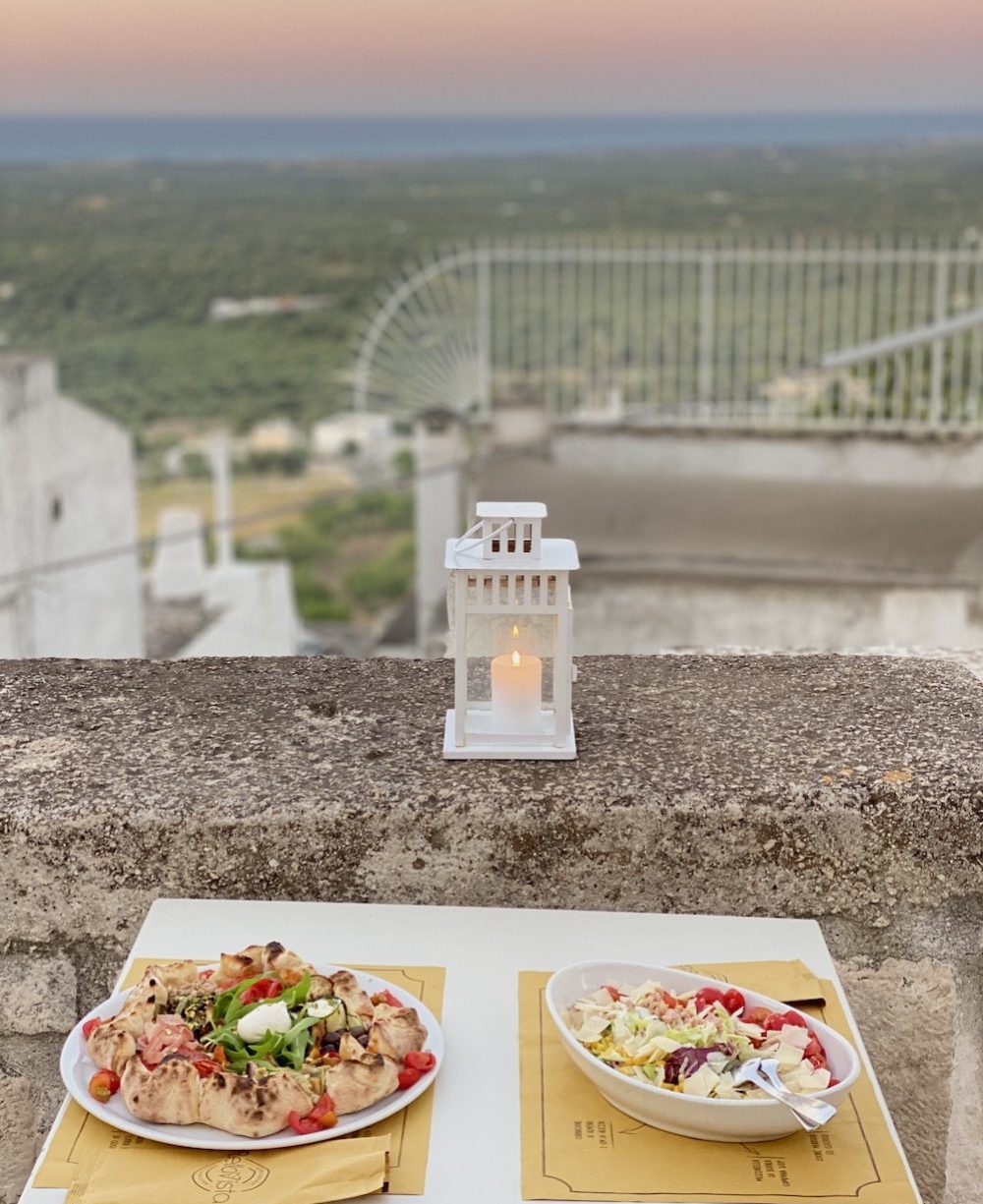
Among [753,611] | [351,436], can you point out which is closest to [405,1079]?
[753,611]

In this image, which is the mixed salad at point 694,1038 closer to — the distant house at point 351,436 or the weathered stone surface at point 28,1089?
the weathered stone surface at point 28,1089

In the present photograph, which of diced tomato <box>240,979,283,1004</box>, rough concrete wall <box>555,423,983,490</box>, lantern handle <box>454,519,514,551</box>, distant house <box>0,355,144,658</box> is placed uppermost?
lantern handle <box>454,519,514,551</box>

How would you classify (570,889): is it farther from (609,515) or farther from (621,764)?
(609,515)

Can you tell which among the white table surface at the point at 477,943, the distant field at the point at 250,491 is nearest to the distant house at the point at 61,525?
the white table surface at the point at 477,943

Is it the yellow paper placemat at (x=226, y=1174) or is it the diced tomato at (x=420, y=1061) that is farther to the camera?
the diced tomato at (x=420, y=1061)

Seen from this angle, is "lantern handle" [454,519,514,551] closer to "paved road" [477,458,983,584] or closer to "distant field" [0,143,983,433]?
"paved road" [477,458,983,584]

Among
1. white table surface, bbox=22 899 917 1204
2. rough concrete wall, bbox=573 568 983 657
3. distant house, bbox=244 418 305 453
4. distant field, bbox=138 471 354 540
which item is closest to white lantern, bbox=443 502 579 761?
white table surface, bbox=22 899 917 1204
